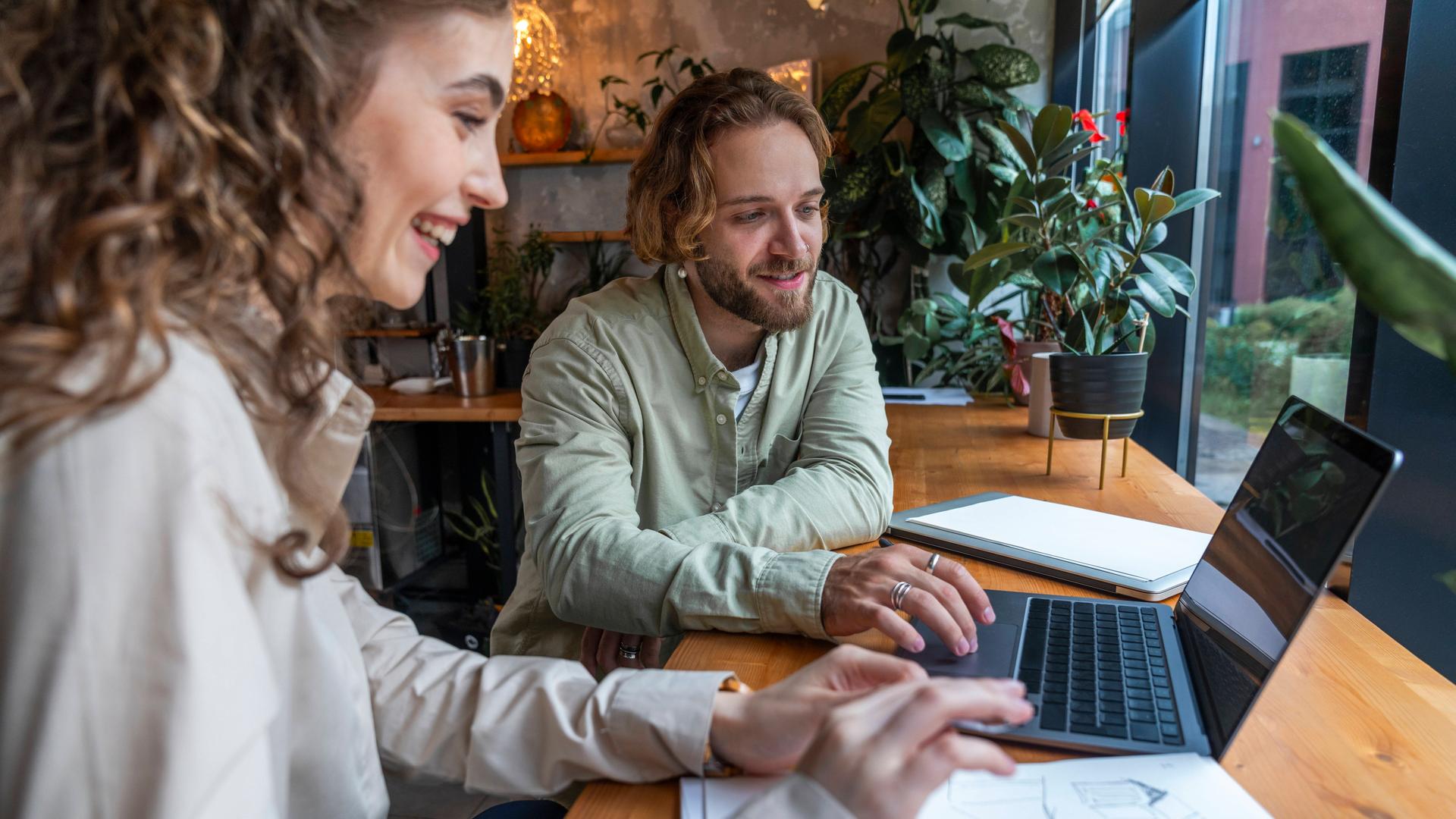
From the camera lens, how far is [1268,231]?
1.59m

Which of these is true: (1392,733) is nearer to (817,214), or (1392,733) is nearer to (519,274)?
(817,214)

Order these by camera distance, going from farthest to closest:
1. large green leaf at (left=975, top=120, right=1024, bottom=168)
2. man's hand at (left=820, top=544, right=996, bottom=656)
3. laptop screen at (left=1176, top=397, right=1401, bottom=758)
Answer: large green leaf at (left=975, top=120, right=1024, bottom=168)
man's hand at (left=820, top=544, right=996, bottom=656)
laptop screen at (left=1176, top=397, right=1401, bottom=758)

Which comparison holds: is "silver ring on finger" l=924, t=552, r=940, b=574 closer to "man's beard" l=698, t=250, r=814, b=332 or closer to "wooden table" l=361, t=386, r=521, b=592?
"man's beard" l=698, t=250, r=814, b=332

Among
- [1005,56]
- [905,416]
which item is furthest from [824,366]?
[1005,56]

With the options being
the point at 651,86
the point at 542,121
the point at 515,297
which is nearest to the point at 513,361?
the point at 515,297

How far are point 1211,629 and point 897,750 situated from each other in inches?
16.0

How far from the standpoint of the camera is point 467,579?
374 cm

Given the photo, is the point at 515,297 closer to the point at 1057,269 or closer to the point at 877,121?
the point at 877,121

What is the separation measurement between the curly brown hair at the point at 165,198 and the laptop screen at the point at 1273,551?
607 millimetres

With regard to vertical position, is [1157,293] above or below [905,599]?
above

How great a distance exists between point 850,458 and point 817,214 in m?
0.46

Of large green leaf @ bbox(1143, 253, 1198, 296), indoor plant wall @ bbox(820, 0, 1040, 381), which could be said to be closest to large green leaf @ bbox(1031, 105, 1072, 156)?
large green leaf @ bbox(1143, 253, 1198, 296)

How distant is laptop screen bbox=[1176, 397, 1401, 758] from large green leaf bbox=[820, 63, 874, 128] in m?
2.52

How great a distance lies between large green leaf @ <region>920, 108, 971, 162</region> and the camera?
284 cm
